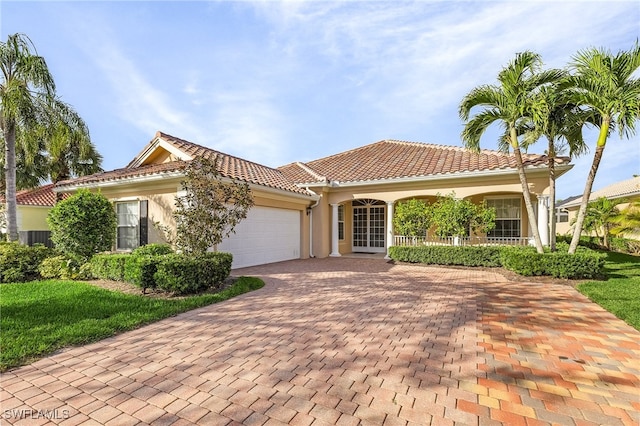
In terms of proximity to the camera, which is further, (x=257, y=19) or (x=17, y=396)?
(x=257, y=19)

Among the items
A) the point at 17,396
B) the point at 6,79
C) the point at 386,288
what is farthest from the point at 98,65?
the point at 386,288

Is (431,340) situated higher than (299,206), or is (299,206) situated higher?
(299,206)

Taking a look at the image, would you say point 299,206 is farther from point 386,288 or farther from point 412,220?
point 386,288

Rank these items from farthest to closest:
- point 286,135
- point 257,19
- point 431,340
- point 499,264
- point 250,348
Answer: point 286,135 → point 499,264 → point 257,19 → point 431,340 → point 250,348

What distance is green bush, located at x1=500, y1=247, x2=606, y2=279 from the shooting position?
8562 mm

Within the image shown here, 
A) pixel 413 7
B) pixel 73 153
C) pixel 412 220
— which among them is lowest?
pixel 412 220

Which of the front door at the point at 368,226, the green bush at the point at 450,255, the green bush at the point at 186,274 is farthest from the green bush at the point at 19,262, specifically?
the front door at the point at 368,226

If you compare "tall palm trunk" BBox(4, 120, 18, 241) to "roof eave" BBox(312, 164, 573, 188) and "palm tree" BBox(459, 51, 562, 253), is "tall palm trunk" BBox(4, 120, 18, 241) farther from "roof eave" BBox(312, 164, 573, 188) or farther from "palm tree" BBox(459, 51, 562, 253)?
"palm tree" BBox(459, 51, 562, 253)

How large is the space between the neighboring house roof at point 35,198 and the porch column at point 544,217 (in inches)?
1045

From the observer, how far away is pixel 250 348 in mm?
4117

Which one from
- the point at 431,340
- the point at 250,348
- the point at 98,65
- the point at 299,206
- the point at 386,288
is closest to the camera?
the point at 250,348

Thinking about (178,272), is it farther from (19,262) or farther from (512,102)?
(512,102)

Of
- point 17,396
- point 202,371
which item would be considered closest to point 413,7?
point 202,371

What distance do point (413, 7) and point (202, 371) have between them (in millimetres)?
9972
